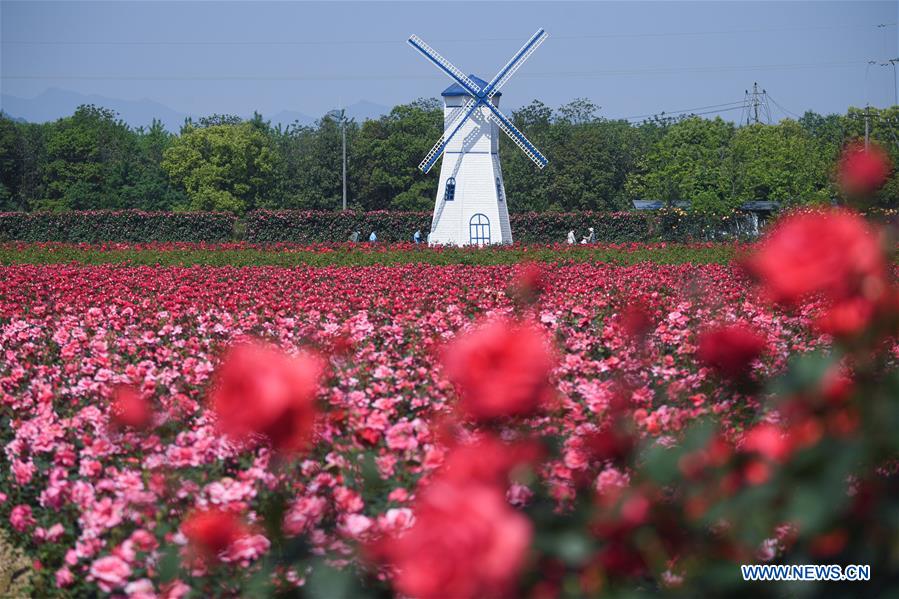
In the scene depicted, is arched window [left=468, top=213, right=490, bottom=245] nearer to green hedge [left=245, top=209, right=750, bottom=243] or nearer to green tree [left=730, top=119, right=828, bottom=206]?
green hedge [left=245, top=209, right=750, bottom=243]

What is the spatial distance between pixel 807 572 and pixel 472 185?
1312 inches

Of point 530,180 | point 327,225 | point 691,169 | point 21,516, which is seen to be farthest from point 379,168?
point 21,516

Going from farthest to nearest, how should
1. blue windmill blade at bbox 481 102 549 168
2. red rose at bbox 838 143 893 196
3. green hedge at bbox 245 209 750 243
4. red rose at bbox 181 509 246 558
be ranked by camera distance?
1. green hedge at bbox 245 209 750 243
2. blue windmill blade at bbox 481 102 549 168
3. red rose at bbox 181 509 246 558
4. red rose at bbox 838 143 893 196

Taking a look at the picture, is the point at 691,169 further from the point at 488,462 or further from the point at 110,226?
the point at 488,462

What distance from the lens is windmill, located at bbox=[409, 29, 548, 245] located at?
114 ft

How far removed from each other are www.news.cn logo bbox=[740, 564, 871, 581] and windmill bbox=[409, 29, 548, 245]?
32.8m

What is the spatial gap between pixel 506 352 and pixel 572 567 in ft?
1.30

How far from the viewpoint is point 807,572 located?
1.82 meters

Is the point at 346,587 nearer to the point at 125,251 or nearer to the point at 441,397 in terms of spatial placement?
the point at 441,397

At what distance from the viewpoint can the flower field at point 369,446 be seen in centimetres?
183

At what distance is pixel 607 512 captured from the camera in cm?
185

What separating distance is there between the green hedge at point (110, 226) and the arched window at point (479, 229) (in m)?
9.65

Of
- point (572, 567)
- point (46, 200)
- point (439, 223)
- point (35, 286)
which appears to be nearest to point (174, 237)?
point (439, 223)

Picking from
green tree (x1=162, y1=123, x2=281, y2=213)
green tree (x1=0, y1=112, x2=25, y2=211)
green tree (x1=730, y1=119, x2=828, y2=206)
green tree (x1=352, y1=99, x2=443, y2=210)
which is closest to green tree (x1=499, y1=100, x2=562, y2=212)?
green tree (x1=352, y1=99, x2=443, y2=210)
